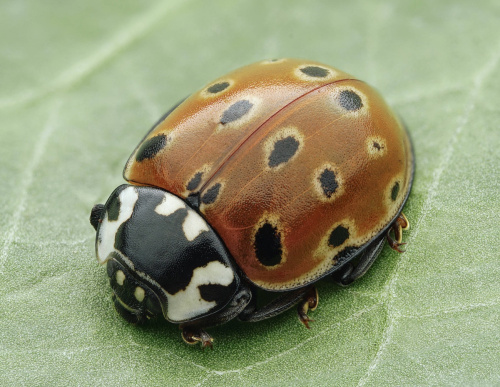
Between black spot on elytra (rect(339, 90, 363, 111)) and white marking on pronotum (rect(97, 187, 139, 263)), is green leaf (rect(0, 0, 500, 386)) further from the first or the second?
black spot on elytra (rect(339, 90, 363, 111))

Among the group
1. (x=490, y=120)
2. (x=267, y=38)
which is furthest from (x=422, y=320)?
(x=267, y=38)

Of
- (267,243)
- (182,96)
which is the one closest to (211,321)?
(267,243)

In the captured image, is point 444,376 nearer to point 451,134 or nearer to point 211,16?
point 451,134

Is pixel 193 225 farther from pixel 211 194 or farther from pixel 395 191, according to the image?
pixel 395 191

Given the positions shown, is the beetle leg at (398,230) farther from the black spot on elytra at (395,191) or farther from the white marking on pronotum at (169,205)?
the white marking on pronotum at (169,205)

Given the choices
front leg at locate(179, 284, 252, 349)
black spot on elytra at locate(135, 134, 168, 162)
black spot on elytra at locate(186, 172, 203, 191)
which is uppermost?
black spot on elytra at locate(135, 134, 168, 162)

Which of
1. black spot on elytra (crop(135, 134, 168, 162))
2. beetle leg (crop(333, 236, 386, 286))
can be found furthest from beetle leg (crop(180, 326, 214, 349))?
black spot on elytra (crop(135, 134, 168, 162))

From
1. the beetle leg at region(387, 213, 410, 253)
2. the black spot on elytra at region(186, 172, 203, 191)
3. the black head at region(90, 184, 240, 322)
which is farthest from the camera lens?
the beetle leg at region(387, 213, 410, 253)

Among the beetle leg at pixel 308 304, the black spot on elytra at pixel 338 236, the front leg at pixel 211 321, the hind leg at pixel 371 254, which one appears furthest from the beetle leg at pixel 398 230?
the front leg at pixel 211 321
